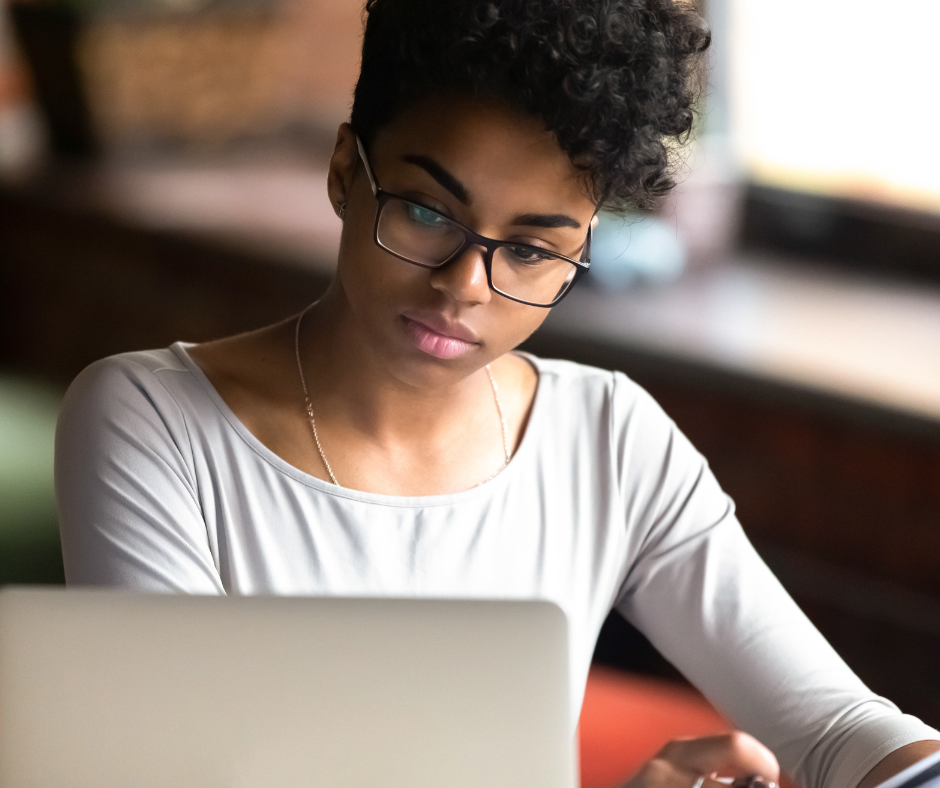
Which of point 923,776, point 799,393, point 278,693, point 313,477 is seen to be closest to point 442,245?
point 313,477

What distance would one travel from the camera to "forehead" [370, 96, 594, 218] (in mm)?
956

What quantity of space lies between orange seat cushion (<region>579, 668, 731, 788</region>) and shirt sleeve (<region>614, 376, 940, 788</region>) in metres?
0.65

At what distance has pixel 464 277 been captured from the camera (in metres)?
0.97

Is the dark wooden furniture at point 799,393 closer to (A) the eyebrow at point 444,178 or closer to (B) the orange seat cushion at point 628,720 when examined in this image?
(B) the orange seat cushion at point 628,720

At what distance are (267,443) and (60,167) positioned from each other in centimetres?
273

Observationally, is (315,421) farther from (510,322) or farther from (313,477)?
(510,322)

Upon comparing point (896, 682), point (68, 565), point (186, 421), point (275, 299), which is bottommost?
point (896, 682)

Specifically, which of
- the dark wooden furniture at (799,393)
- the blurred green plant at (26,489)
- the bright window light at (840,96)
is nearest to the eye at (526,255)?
the dark wooden furniture at (799,393)

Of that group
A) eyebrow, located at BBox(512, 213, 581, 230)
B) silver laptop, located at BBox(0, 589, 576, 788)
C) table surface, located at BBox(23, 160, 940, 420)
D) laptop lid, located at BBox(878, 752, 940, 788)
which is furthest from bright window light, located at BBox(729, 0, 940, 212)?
silver laptop, located at BBox(0, 589, 576, 788)

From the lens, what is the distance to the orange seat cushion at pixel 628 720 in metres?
1.85

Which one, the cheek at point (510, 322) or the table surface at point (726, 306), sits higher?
the cheek at point (510, 322)

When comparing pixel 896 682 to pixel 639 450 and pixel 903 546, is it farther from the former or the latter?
pixel 639 450

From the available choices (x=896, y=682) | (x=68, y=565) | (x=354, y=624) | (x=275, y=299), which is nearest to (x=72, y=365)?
(x=275, y=299)

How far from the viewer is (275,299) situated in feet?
9.71
